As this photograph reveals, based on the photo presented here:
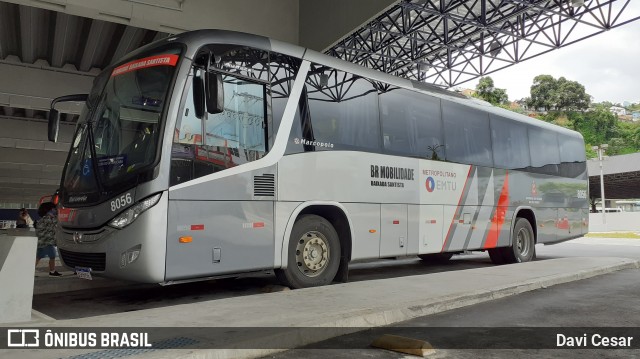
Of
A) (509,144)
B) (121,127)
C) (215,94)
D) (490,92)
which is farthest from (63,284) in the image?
(490,92)

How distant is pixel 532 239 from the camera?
40.9 feet

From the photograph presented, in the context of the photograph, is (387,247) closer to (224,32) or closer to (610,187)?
(224,32)

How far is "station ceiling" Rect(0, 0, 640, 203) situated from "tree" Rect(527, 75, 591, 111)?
168ft

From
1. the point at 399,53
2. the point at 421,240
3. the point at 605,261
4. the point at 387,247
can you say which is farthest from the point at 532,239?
the point at 399,53

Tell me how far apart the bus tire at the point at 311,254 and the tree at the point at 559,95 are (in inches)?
2663

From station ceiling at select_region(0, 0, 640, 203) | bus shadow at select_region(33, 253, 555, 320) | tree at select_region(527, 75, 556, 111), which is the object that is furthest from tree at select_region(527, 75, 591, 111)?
bus shadow at select_region(33, 253, 555, 320)

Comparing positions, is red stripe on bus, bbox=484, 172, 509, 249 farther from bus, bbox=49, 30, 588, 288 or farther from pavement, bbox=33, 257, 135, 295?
pavement, bbox=33, 257, 135, 295

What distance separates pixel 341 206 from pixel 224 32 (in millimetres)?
3009

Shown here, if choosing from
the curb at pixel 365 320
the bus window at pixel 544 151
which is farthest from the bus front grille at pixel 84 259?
the bus window at pixel 544 151

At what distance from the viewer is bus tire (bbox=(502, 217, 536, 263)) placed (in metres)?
11.9

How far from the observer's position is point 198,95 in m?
5.94

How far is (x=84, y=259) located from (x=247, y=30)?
7.70 m

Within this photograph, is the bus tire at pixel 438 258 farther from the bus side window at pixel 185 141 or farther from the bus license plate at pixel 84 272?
the bus license plate at pixel 84 272

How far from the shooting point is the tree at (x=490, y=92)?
5903 cm
